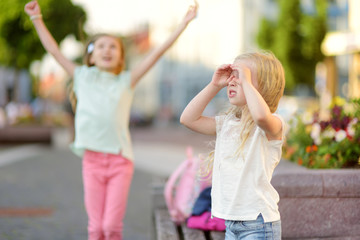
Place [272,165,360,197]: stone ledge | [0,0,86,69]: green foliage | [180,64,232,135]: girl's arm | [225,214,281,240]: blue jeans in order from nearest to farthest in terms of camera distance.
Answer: [225,214,281,240]: blue jeans, [180,64,232,135]: girl's arm, [272,165,360,197]: stone ledge, [0,0,86,69]: green foliage

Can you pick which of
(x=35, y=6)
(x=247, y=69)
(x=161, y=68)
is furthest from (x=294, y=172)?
(x=161, y=68)

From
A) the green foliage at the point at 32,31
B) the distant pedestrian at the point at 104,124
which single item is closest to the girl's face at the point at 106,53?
the distant pedestrian at the point at 104,124

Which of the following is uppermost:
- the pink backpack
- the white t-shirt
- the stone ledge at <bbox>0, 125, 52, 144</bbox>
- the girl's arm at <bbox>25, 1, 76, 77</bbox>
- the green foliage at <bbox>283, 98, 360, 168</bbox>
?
the girl's arm at <bbox>25, 1, 76, 77</bbox>

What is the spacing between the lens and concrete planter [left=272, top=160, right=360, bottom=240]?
3.19 m

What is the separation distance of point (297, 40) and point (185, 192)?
2591 centimetres

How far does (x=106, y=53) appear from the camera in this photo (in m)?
3.82

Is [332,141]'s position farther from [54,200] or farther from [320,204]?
[54,200]

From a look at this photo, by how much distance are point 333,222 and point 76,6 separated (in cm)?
1350

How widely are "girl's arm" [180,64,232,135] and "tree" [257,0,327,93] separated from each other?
81.3 feet

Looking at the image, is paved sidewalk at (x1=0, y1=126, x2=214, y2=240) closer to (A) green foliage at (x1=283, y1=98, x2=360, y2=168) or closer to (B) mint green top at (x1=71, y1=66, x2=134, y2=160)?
(B) mint green top at (x1=71, y1=66, x2=134, y2=160)

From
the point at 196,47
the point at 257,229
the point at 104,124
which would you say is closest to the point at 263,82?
the point at 257,229

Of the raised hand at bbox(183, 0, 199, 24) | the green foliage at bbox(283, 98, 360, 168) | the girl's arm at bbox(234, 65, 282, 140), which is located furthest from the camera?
the green foliage at bbox(283, 98, 360, 168)

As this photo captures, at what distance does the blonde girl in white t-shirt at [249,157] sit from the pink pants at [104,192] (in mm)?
1403

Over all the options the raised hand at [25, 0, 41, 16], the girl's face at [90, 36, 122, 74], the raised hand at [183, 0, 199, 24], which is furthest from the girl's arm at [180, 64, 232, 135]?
the raised hand at [25, 0, 41, 16]
